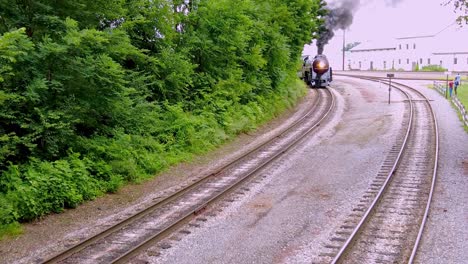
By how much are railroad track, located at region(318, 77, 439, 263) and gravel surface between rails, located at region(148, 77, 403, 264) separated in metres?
0.30

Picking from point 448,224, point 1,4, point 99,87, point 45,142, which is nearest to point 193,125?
point 99,87

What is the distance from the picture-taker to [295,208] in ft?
35.1

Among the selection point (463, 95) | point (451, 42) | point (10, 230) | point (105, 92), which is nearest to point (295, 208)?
point (105, 92)

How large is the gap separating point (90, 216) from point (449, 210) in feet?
26.0

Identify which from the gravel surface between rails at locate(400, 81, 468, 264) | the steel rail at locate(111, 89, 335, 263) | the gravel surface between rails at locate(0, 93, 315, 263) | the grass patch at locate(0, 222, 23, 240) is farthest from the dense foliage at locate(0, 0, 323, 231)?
the gravel surface between rails at locate(400, 81, 468, 264)

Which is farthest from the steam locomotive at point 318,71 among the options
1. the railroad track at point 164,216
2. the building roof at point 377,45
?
the building roof at point 377,45

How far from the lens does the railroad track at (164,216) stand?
8.04 meters

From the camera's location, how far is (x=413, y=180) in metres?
12.9

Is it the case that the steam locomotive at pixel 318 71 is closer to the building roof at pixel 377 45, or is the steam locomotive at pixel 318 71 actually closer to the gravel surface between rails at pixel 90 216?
the gravel surface between rails at pixel 90 216

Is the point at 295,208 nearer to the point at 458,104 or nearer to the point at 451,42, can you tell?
the point at 458,104

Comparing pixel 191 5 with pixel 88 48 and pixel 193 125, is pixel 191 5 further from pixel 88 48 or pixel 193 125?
pixel 88 48

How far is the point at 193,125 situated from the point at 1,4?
8.44m

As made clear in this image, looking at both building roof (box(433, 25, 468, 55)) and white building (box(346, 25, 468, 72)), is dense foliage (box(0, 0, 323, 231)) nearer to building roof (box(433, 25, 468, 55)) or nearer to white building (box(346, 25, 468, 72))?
white building (box(346, 25, 468, 72))

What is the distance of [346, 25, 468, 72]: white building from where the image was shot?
7938cm
